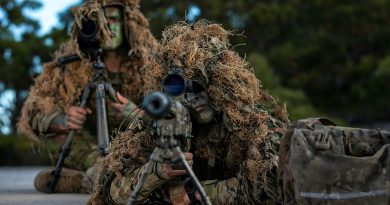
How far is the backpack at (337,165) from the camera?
3076 millimetres

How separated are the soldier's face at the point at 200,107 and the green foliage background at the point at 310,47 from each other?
12.3m

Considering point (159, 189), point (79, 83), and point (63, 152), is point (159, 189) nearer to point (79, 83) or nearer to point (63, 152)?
point (63, 152)

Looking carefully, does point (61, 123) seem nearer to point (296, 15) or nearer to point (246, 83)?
point (246, 83)

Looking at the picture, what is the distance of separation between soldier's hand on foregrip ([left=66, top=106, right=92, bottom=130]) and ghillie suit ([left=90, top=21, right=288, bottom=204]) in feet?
5.21

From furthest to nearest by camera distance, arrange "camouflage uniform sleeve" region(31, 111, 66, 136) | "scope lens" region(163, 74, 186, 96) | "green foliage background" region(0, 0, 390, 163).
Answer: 1. "green foliage background" region(0, 0, 390, 163)
2. "camouflage uniform sleeve" region(31, 111, 66, 136)
3. "scope lens" region(163, 74, 186, 96)

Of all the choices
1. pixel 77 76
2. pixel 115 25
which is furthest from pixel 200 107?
pixel 77 76

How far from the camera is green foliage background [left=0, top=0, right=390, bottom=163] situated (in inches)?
668

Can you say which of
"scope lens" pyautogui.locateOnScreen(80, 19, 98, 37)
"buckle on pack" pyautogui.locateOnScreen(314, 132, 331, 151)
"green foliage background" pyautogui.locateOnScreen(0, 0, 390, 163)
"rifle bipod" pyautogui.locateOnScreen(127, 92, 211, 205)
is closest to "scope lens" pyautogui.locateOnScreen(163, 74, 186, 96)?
"rifle bipod" pyautogui.locateOnScreen(127, 92, 211, 205)

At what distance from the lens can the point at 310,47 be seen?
1755cm

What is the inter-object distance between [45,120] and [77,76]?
0.39 m

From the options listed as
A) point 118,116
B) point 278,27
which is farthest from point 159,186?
point 278,27

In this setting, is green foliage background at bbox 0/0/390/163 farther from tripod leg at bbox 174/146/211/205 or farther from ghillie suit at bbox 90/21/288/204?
tripod leg at bbox 174/146/211/205

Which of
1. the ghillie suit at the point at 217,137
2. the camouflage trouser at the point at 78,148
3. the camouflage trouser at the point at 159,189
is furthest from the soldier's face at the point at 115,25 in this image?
the camouflage trouser at the point at 159,189

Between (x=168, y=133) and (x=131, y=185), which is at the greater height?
(x=168, y=133)
